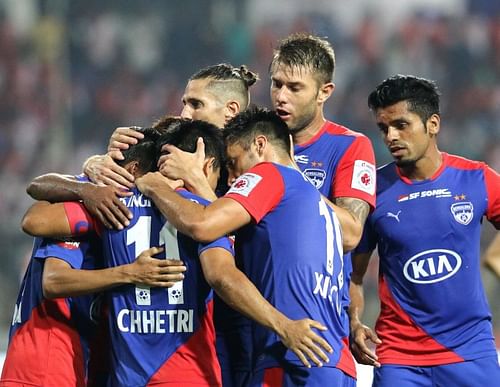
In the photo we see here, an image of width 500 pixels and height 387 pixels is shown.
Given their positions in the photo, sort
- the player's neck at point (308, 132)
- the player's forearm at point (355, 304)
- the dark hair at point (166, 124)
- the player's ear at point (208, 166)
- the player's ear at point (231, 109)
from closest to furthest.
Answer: the player's ear at point (208, 166)
the dark hair at point (166, 124)
the player's neck at point (308, 132)
the player's forearm at point (355, 304)
the player's ear at point (231, 109)

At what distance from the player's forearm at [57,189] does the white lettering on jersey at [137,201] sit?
0.26 meters

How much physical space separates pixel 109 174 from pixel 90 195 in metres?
0.14

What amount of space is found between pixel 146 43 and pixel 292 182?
28.1 ft

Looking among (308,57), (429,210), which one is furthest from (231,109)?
(429,210)

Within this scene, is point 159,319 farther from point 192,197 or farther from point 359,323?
point 359,323

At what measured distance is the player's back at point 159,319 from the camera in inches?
164

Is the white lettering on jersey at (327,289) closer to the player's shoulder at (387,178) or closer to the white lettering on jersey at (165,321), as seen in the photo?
the white lettering on jersey at (165,321)

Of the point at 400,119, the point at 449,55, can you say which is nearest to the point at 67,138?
the point at 449,55

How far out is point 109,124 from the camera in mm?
12195

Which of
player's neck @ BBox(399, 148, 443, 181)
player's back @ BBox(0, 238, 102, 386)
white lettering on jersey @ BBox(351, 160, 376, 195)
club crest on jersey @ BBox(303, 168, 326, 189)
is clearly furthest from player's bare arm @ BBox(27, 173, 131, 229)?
player's neck @ BBox(399, 148, 443, 181)

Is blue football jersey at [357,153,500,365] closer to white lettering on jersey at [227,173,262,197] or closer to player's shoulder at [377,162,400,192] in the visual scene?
player's shoulder at [377,162,400,192]

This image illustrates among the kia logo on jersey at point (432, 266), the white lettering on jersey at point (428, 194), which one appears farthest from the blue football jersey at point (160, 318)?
the white lettering on jersey at point (428, 194)

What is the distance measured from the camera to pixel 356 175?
200 inches

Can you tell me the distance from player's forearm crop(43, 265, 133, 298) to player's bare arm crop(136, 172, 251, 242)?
0.32 m
